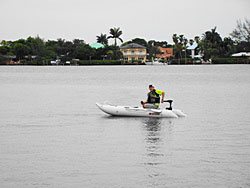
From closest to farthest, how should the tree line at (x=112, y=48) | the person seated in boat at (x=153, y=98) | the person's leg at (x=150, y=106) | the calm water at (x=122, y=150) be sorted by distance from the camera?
the calm water at (x=122, y=150) < the person seated in boat at (x=153, y=98) < the person's leg at (x=150, y=106) < the tree line at (x=112, y=48)

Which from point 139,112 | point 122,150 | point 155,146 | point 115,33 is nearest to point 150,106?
point 139,112

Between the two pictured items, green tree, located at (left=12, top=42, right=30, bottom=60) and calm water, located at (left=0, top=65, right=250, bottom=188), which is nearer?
calm water, located at (left=0, top=65, right=250, bottom=188)

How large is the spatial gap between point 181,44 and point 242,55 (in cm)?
2279

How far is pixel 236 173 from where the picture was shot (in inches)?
714

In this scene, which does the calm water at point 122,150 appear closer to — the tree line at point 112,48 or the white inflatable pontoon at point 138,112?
the white inflatable pontoon at point 138,112

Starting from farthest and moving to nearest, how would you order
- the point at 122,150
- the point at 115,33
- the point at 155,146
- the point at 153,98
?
the point at 115,33
the point at 153,98
the point at 155,146
the point at 122,150

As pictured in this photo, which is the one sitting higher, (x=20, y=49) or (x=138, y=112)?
(x=20, y=49)

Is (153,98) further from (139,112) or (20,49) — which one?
(20,49)

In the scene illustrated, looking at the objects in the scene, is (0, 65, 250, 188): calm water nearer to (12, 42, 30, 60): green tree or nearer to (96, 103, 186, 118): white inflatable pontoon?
(96, 103, 186, 118): white inflatable pontoon

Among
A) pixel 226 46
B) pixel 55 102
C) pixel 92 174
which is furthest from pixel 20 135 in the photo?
pixel 226 46

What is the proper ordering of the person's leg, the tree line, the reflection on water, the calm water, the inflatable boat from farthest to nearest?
the tree line
the person's leg
the inflatable boat
the reflection on water
the calm water

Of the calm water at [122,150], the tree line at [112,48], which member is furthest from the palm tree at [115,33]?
the calm water at [122,150]

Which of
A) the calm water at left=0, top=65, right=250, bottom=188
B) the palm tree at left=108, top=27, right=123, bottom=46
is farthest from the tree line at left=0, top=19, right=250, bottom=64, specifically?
the calm water at left=0, top=65, right=250, bottom=188

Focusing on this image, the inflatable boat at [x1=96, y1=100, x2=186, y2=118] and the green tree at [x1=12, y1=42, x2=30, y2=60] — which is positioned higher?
the green tree at [x1=12, y1=42, x2=30, y2=60]
